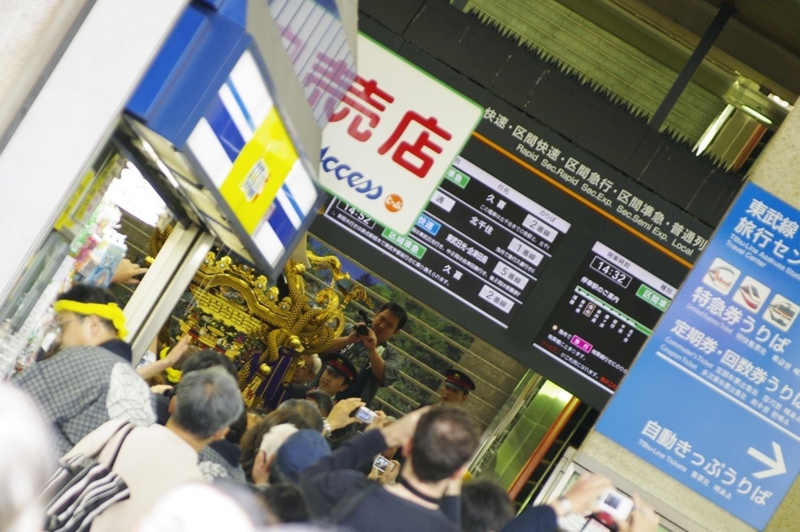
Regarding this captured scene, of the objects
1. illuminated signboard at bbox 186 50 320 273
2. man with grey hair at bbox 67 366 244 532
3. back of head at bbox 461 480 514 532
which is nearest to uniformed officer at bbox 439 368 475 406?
illuminated signboard at bbox 186 50 320 273

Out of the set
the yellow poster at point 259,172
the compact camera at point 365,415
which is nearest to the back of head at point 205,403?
the yellow poster at point 259,172

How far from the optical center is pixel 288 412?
3.69 metres

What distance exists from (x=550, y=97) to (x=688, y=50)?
68.3 inches

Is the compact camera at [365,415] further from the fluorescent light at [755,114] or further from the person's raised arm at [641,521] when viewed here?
the fluorescent light at [755,114]

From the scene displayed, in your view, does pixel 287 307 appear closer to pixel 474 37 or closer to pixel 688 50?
pixel 474 37

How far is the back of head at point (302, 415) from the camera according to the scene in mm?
3639

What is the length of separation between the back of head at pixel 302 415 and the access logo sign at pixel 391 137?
2.37 meters

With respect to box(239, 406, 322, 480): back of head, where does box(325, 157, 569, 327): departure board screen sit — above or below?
above

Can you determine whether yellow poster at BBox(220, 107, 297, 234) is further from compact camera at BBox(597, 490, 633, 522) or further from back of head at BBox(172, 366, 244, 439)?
compact camera at BBox(597, 490, 633, 522)

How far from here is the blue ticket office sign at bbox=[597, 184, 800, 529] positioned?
554 centimetres

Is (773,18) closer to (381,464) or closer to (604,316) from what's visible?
(604,316)

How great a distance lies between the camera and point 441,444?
2771 mm

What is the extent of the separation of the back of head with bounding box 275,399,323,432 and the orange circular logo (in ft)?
7.93

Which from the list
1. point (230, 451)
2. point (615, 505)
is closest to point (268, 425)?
point (230, 451)
